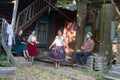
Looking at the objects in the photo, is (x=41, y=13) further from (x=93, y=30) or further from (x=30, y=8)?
(x=93, y=30)

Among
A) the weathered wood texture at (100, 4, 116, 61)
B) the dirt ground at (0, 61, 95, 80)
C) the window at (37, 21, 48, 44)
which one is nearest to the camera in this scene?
the dirt ground at (0, 61, 95, 80)

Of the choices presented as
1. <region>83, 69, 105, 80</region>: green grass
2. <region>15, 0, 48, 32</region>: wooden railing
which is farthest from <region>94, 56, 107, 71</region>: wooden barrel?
<region>15, 0, 48, 32</region>: wooden railing

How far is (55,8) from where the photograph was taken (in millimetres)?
16344

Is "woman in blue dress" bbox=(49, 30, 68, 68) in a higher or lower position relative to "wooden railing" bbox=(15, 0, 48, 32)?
lower

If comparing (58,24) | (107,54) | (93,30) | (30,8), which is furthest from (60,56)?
(58,24)

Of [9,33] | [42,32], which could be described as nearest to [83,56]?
[9,33]

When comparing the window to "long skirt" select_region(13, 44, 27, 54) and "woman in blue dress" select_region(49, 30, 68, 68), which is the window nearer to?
"long skirt" select_region(13, 44, 27, 54)

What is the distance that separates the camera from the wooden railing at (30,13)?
15.3 m

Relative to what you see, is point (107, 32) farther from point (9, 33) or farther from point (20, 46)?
point (9, 33)

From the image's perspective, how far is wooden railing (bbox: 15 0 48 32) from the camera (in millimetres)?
15258

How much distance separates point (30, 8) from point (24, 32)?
1477mm

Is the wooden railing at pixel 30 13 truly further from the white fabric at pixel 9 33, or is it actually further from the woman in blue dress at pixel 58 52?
the white fabric at pixel 9 33

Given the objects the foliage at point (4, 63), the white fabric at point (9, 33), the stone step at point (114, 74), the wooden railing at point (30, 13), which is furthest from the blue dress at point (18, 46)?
the stone step at point (114, 74)

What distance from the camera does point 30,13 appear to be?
15.8 metres
